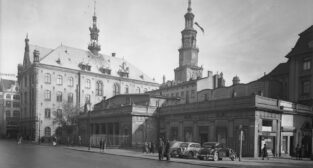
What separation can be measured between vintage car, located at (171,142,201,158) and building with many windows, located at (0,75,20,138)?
6662 cm

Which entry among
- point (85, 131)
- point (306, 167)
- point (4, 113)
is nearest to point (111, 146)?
point (85, 131)

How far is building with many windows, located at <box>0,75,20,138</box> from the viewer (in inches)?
3401

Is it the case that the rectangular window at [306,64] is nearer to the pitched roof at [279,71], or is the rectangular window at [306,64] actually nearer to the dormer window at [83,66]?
the pitched roof at [279,71]

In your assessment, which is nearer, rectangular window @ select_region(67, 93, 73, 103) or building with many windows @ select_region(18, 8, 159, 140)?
building with many windows @ select_region(18, 8, 159, 140)

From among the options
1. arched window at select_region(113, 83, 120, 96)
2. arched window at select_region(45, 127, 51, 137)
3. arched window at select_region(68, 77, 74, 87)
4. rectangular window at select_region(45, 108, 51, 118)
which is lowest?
arched window at select_region(45, 127, 51, 137)

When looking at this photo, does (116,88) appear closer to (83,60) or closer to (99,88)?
(99,88)

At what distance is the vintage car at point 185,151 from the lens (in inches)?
1125

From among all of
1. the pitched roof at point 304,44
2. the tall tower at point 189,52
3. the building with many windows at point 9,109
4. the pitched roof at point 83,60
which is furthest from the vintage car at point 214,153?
the building with many windows at point 9,109

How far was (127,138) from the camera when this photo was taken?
43.1 m

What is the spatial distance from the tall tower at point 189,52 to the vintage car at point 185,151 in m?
45.8

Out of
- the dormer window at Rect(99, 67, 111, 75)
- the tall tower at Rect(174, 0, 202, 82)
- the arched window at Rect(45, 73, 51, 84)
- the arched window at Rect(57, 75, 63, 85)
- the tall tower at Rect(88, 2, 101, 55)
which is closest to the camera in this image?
the arched window at Rect(45, 73, 51, 84)

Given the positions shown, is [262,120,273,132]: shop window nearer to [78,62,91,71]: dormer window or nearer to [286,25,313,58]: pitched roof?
[286,25,313,58]: pitched roof

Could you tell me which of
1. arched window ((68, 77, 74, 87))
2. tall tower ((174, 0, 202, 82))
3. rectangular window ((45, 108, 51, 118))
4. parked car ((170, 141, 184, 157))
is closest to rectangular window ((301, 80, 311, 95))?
parked car ((170, 141, 184, 157))

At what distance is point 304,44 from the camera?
37938mm
